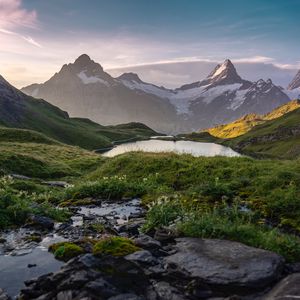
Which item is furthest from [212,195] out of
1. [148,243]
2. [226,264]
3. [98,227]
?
[226,264]

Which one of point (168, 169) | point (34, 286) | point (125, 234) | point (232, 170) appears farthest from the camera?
point (168, 169)

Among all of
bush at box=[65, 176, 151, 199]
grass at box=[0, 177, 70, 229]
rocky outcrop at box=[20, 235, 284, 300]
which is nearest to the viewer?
rocky outcrop at box=[20, 235, 284, 300]

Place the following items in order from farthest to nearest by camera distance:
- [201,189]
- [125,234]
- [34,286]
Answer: [201,189]
[125,234]
[34,286]

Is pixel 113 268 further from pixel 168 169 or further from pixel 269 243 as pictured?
pixel 168 169

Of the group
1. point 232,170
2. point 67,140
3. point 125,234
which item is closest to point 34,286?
point 125,234

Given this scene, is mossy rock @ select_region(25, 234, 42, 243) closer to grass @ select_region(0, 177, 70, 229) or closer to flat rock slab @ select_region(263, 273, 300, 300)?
grass @ select_region(0, 177, 70, 229)

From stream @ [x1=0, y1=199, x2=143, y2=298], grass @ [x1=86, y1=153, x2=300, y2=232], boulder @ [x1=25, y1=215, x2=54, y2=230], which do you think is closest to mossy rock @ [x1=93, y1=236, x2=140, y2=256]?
stream @ [x1=0, y1=199, x2=143, y2=298]

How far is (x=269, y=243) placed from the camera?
12945 mm

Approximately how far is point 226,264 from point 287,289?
A: 192 centimetres

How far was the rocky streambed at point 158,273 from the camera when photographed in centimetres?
1021

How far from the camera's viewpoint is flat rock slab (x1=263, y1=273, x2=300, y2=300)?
9.41 metres

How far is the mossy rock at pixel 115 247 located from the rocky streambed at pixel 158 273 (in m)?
0.30

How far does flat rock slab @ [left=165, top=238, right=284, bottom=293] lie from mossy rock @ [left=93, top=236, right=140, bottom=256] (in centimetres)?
120

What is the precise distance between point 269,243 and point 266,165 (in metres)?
17.5
